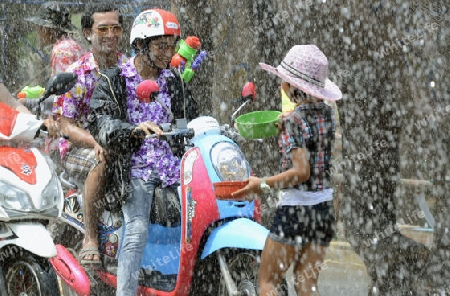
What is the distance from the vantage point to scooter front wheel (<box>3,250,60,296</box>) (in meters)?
4.91

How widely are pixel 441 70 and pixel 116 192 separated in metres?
2.22

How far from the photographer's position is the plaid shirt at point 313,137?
4.23 metres

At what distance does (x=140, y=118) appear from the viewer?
5180mm

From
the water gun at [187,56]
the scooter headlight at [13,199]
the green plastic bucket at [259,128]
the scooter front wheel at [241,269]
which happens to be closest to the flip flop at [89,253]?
the scooter headlight at [13,199]

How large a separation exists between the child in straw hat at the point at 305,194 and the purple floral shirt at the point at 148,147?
994 millimetres

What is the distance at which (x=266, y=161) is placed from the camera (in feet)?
29.7

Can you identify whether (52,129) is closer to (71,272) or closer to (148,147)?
(148,147)

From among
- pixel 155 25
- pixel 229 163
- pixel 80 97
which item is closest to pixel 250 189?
pixel 229 163

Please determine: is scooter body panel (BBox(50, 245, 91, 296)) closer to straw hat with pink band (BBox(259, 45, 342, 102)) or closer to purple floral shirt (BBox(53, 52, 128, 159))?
purple floral shirt (BBox(53, 52, 128, 159))

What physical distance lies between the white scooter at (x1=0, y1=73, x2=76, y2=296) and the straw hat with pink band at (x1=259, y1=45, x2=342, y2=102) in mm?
1182

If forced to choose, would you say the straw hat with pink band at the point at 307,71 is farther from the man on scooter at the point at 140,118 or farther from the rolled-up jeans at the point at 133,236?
the rolled-up jeans at the point at 133,236

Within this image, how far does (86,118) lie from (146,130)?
1.06 m

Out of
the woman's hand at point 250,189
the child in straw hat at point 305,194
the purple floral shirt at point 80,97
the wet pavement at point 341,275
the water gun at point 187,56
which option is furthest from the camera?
the wet pavement at point 341,275

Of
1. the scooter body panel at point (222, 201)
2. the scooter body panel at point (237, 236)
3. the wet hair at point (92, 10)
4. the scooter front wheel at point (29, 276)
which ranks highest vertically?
the wet hair at point (92, 10)
